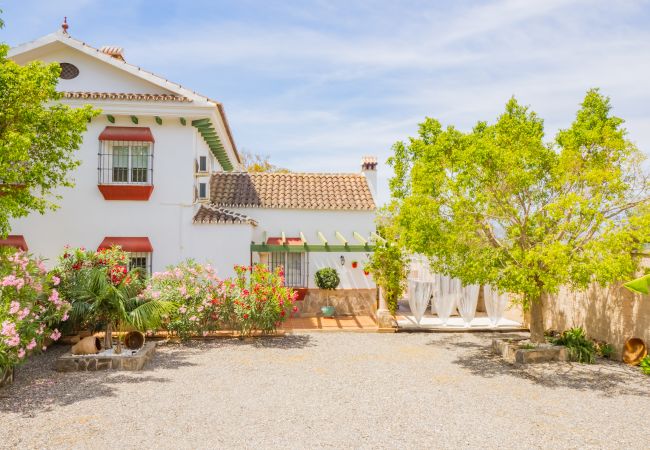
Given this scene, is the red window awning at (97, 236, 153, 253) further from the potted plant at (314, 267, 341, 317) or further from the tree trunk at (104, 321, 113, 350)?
the potted plant at (314, 267, 341, 317)

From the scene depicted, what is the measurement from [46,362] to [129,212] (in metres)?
6.61

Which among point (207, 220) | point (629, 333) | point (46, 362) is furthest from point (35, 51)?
point (629, 333)

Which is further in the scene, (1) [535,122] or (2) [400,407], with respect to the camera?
(1) [535,122]

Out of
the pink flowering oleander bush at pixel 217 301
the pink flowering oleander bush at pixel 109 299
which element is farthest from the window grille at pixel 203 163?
the pink flowering oleander bush at pixel 109 299

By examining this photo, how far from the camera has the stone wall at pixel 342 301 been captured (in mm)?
20547

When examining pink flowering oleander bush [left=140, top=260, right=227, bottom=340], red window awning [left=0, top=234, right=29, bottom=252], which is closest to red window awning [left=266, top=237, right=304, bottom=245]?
pink flowering oleander bush [left=140, top=260, right=227, bottom=340]

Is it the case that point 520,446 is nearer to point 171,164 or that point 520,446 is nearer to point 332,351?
point 332,351

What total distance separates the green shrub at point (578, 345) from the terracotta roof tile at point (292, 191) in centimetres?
1006

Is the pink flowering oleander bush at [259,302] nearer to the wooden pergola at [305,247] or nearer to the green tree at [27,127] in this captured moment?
the wooden pergola at [305,247]

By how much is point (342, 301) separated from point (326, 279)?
1.29 meters

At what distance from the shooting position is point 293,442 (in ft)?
24.1

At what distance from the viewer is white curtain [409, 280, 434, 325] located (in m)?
17.5

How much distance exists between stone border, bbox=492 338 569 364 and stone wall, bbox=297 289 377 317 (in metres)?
7.67

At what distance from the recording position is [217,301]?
14.6 metres
